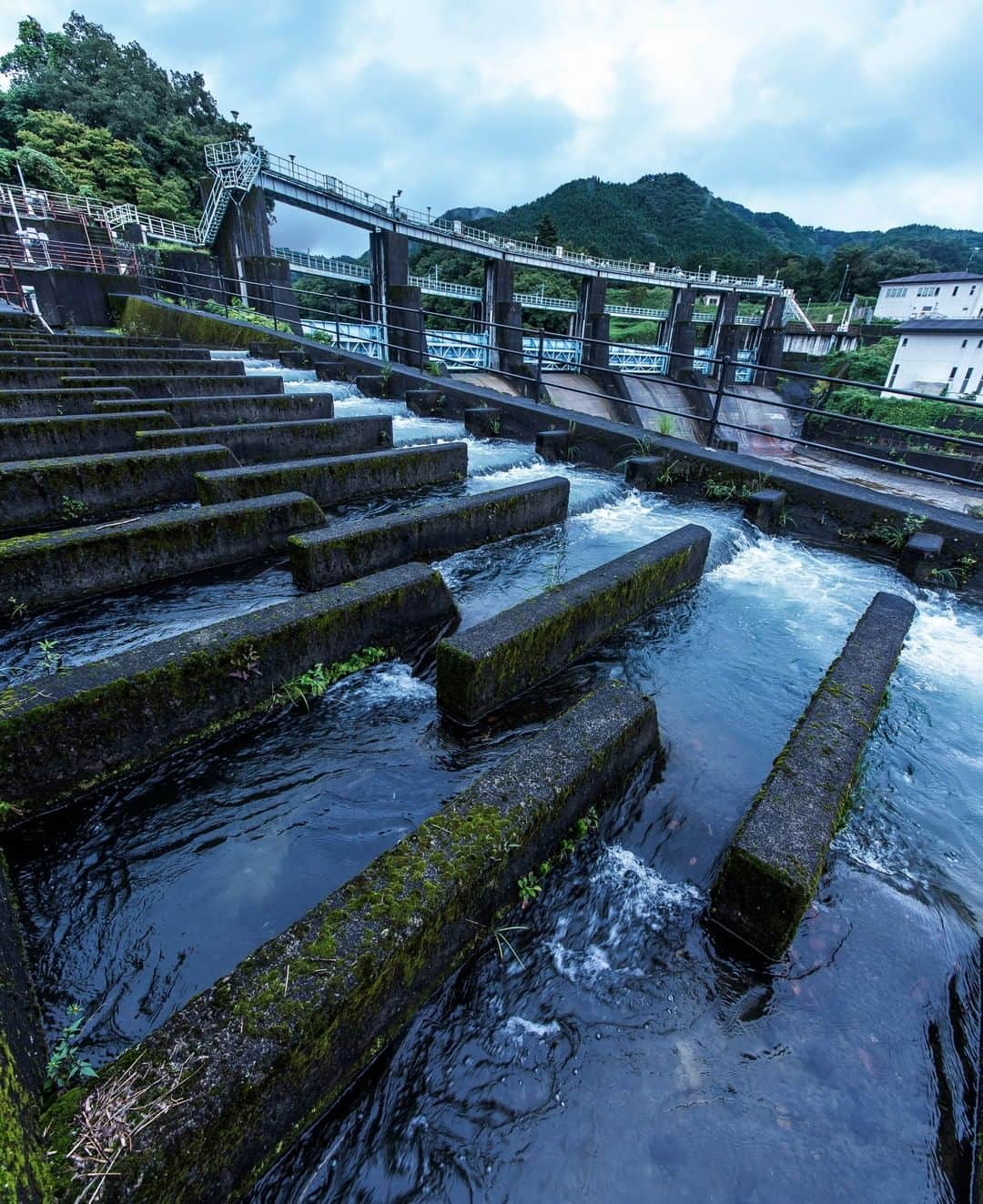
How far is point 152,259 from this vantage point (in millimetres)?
17312

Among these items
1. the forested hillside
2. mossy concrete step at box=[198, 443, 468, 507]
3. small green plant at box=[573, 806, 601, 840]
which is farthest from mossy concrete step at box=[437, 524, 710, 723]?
the forested hillside

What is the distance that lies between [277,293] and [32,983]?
62.6 feet

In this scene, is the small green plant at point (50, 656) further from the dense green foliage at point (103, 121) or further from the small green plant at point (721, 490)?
the dense green foliage at point (103, 121)

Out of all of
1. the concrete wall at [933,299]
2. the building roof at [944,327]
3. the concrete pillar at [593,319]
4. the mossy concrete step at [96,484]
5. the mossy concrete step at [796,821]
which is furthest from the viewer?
the concrete wall at [933,299]

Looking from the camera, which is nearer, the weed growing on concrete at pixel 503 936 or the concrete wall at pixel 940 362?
the weed growing on concrete at pixel 503 936

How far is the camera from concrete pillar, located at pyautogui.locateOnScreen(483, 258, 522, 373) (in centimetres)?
2886

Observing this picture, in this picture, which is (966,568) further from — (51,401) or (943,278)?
(943,278)

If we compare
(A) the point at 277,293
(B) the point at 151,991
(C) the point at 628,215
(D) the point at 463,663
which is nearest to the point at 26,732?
(B) the point at 151,991

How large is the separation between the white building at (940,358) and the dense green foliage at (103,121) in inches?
2098

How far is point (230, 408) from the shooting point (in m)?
6.71

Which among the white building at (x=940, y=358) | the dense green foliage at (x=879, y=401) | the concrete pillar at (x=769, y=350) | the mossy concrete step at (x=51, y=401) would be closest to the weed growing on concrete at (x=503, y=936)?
the mossy concrete step at (x=51, y=401)

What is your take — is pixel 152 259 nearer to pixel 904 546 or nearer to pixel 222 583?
pixel 222 583

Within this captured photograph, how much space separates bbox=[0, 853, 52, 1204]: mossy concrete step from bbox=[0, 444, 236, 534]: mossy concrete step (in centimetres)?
332

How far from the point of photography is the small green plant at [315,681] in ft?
9.32
